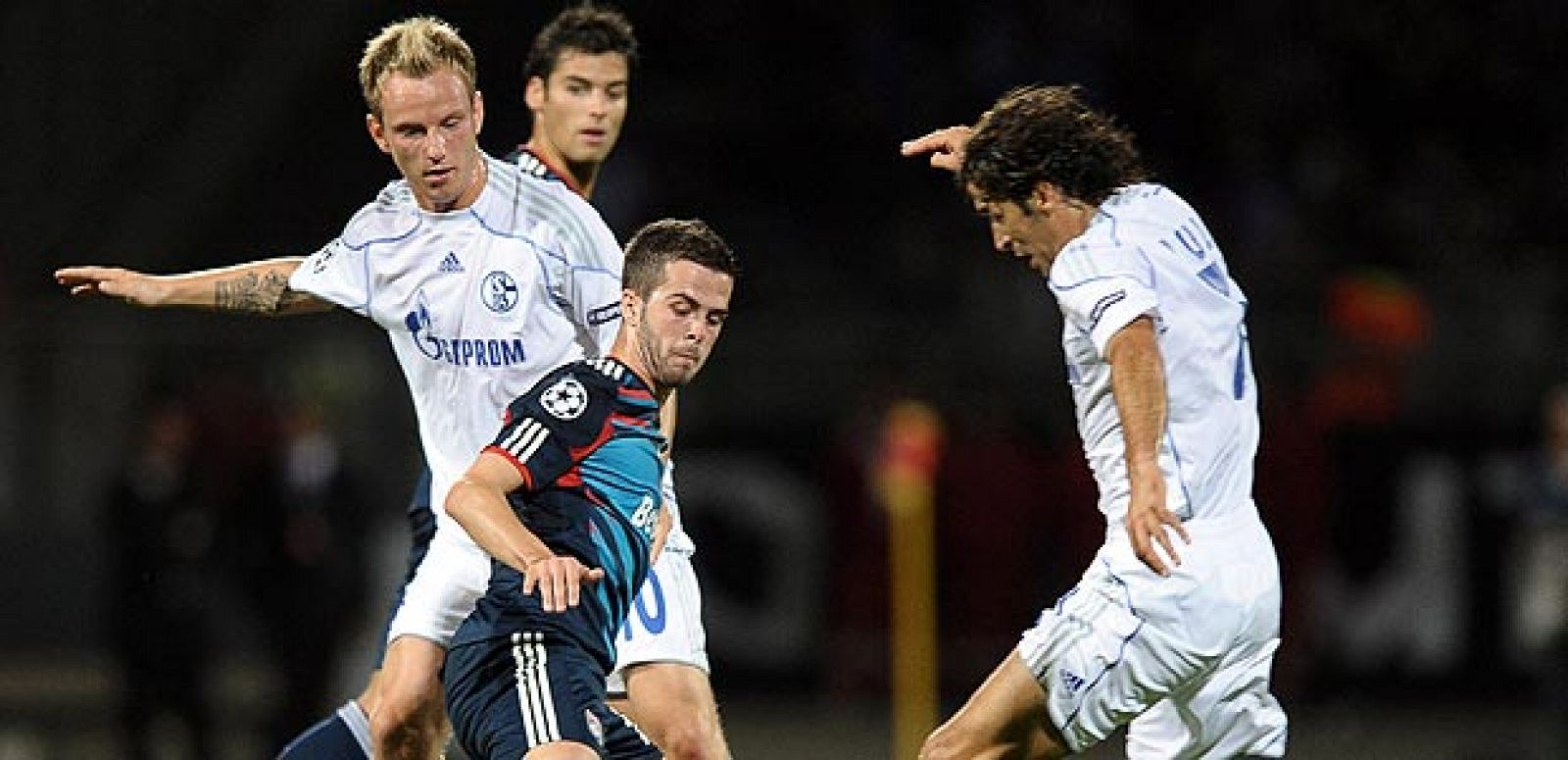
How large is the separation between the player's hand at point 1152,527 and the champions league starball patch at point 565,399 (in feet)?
4.11

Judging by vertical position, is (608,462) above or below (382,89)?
below

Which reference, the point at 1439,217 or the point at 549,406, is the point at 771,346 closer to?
the point at 1439,217

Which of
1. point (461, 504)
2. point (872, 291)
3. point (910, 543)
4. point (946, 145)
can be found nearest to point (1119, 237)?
point (946, 145)

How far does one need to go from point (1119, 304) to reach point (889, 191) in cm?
1051

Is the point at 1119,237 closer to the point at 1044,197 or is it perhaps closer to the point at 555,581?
the point at 1044,197

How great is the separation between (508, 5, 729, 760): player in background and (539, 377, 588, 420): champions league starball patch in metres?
0.75

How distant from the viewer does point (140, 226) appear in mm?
15375

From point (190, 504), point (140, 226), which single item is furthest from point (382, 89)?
point (140, 226)

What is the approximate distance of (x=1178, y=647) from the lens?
6.45 metres

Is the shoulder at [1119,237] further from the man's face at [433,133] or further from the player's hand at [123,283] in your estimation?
the player's hand at [123,283]

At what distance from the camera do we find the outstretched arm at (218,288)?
Result: 267 inches

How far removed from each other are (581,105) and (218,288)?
1.21 m

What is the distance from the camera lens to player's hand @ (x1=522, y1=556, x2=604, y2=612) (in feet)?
18.0

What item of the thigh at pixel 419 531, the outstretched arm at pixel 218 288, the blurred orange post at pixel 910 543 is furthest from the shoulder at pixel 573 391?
the blurred orange post at pixel 910 543
